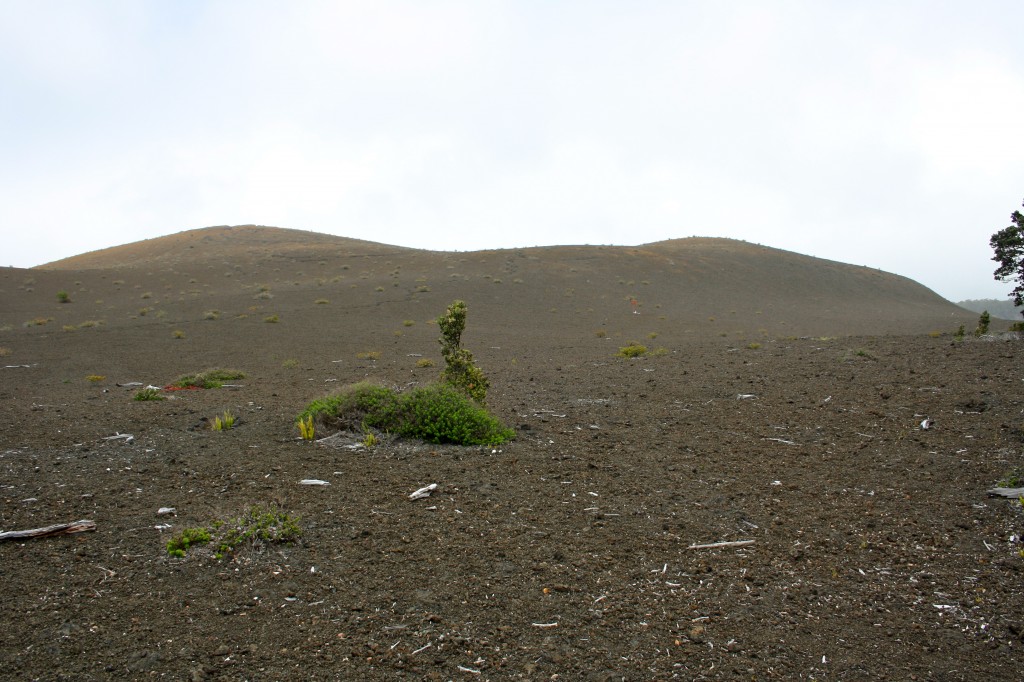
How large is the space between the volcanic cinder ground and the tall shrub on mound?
75cm

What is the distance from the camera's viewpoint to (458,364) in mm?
9508

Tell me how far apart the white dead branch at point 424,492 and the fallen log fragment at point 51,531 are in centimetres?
271

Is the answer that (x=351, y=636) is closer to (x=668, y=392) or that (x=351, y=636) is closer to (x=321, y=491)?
(x=321, y=491)

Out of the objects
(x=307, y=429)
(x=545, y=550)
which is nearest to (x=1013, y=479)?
(x=545, y=550)

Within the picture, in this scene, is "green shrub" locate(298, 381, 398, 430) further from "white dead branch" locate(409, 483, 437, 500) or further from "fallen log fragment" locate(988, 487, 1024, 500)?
"fallen log fragment" locate(988, 487, 1024, 500)

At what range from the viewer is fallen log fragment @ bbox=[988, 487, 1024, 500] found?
575 cm

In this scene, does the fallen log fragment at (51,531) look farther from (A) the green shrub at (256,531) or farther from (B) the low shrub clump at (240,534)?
(A) the green shrub at (256,531)

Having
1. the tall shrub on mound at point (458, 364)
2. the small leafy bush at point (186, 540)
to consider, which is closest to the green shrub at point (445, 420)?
the tall shrub on mound at point (458, 364)

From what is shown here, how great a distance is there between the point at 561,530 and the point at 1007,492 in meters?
4.26

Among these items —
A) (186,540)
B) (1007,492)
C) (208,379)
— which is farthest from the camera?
(208,379)

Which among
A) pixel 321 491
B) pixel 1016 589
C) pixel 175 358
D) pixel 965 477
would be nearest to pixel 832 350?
→ pixel 965 477

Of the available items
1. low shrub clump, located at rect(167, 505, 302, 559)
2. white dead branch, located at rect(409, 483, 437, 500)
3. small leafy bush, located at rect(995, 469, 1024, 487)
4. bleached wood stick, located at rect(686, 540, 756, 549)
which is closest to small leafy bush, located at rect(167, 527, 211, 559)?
low shrub clump, located at rect(167, 505, 302, 559)

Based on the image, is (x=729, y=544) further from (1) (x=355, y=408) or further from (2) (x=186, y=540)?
(1) (x=355, y=408)

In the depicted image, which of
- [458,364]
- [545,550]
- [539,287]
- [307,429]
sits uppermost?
[539,287]
